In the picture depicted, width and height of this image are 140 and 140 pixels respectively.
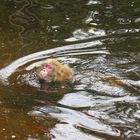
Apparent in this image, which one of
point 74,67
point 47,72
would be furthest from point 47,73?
point 74,67

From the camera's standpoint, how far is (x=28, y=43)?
6.80 metres

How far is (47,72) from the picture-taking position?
18.6ft

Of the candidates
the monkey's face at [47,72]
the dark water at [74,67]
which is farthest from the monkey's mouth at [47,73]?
the dark water at [74,67]

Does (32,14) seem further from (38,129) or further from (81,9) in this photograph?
Answer: (38,129)

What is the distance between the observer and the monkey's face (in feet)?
18.5

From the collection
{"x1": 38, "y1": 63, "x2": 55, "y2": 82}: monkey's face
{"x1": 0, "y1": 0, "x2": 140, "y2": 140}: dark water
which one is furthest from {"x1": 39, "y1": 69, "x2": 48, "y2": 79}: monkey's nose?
{"x1": 0, "y1": 0, "x2": 140, "y2": 140}: dark water

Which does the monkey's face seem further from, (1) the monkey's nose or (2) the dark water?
(2) the dark water

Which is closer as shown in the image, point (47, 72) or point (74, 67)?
point (47, 72)

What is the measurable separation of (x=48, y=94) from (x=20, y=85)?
1.19 ft

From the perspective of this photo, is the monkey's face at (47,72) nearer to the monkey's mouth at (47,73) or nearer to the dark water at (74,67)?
the monkey's mouth at (47,73)

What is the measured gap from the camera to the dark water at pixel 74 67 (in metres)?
4.64

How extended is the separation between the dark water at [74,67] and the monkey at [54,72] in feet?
0.36

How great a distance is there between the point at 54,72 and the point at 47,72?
93 mm

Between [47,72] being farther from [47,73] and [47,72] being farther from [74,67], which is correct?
[74,67]
